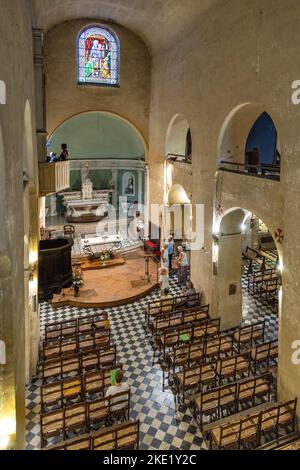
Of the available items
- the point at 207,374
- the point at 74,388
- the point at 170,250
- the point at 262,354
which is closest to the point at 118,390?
the point at 74,388

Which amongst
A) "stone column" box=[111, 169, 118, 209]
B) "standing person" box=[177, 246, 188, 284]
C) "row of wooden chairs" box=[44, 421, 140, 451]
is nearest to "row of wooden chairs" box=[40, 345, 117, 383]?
"row of wooden chairs" box=[44, 421, 140, 451]

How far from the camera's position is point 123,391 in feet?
26.8

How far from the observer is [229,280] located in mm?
12844

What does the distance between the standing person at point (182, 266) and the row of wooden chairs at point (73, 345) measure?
225 inches

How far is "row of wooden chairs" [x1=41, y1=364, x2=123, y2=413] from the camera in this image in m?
8.38

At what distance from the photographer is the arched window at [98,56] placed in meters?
18.0

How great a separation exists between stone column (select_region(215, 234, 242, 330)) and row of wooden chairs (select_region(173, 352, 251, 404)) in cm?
301

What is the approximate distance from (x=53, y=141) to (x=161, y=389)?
56.7ft

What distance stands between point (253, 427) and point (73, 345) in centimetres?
537

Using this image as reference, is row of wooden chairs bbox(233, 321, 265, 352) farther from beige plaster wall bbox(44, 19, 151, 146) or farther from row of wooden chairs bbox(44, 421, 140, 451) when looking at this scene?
beige plaster wall bbox(44, 19, 151, 146)

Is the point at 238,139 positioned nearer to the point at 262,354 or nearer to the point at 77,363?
the point at 262,354

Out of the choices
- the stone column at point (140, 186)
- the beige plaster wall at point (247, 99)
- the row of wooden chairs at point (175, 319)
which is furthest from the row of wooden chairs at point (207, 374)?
the stone column at point (140, 186)

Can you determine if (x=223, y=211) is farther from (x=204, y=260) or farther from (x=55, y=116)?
(x=55, y=116)

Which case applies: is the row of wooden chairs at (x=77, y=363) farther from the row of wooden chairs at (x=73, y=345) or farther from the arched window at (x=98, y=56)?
the arched window at (x=98, y=56)
